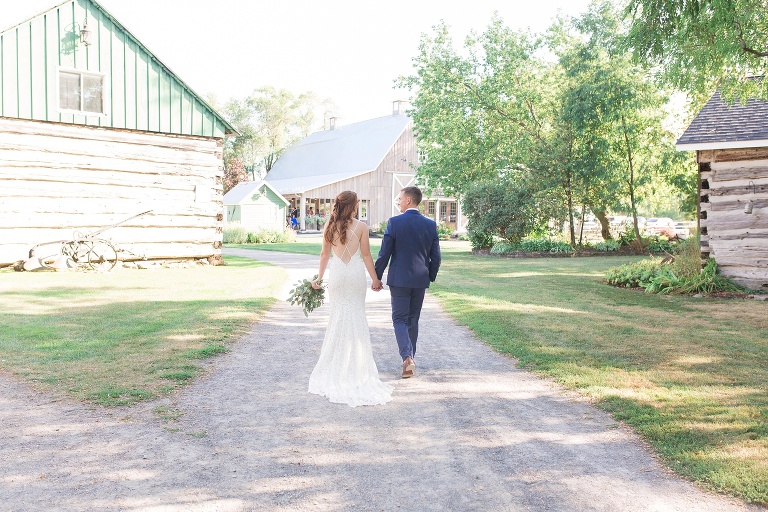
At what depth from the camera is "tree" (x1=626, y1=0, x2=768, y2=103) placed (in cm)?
855

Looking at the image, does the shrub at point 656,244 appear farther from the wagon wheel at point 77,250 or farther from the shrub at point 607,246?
the wagon wheel at point 77,250

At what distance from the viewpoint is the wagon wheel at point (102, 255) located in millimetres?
17078

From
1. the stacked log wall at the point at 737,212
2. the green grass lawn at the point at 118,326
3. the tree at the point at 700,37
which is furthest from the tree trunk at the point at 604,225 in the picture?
the tree at the point at 700,37

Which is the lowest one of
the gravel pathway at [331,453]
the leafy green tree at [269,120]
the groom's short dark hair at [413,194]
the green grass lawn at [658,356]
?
the gravel pathway at [331,453]

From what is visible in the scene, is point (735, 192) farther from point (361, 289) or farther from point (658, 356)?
point (361, 289)

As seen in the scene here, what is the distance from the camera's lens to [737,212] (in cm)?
1402

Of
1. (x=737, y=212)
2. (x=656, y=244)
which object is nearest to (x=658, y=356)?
(x=737, y=212)

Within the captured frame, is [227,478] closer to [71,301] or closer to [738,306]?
[71,301]

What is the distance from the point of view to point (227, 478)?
404 centimetres

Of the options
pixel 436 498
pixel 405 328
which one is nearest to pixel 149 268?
pixel 405 328

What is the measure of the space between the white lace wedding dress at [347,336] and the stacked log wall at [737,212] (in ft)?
35.1

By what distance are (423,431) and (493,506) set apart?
1356 mm

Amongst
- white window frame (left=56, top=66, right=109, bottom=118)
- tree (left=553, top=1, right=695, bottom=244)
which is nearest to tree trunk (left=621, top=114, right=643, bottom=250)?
tree (left=553, top=1, right=695, bottom=244)

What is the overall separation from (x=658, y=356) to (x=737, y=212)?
7807mm
